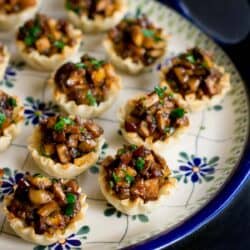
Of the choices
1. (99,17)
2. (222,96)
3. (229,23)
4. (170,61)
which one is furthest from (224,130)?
(99,17)

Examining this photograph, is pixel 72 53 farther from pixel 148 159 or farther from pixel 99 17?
pixel 148 159

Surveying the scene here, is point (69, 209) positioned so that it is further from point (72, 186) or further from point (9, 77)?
point (9, 77)

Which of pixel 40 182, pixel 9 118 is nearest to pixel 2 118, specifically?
pixel 9 118

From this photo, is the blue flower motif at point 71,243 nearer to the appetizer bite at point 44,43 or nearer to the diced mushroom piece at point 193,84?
the diced mushroom piece at point 193,84

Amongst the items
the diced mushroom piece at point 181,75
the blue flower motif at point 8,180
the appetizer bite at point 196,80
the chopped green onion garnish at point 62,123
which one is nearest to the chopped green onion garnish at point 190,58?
the appetizer bite at point 196,80

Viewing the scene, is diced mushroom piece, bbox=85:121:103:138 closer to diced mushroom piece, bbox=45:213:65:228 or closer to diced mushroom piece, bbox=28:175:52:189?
diced mushroom piece, bbox=28:175:52:189
